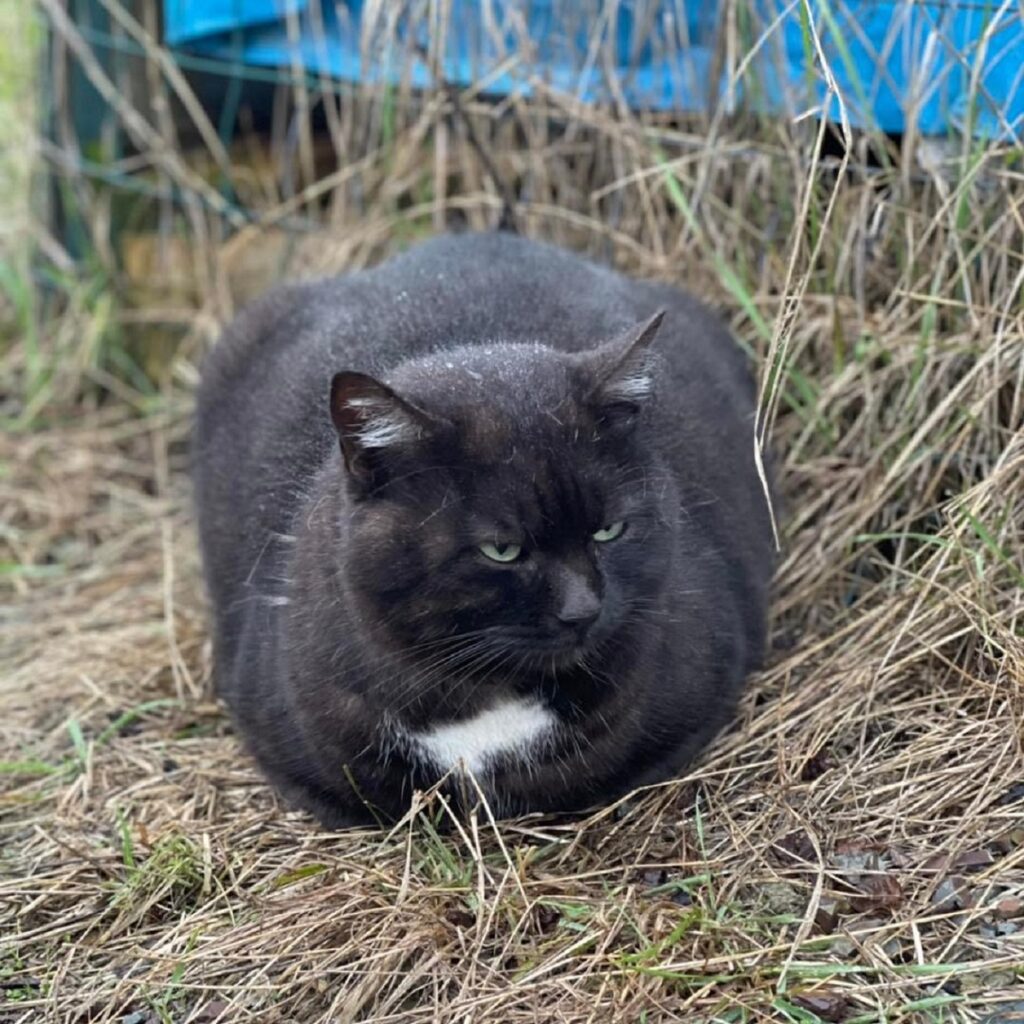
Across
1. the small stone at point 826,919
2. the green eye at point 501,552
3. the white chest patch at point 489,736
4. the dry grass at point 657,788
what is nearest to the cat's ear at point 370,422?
the green eye at point 501,552

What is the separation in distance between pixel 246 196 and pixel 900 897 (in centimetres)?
299

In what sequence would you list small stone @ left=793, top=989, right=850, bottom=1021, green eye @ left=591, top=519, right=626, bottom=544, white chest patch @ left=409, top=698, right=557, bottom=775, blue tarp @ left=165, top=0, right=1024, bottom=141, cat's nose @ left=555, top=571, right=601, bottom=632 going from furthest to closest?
blue tarp @ left=165, top=0, right=1024, bottom=141, white chest patch @ left=409, top=698, right=557, bottom=775, green eye @ left=591, top=519, right=626, bottom=544, cat's nose @ left=555, top=571, right=601, bottom=632, small stone @ left=793, top=989, right=850, bottom=1021

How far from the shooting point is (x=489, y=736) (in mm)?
2426

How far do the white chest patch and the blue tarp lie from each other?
1184 mm

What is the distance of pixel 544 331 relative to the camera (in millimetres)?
2758

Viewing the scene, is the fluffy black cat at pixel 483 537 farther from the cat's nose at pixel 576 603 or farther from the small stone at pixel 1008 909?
the small stone at pixel 1008 909

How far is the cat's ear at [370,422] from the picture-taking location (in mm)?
2070

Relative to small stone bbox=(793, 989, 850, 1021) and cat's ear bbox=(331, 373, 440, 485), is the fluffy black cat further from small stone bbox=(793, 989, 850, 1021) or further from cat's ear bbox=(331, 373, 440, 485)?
small stone bbox=(793, 989, 850, 1021)

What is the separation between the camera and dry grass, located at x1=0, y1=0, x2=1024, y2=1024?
217cm

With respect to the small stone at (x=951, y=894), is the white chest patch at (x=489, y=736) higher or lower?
higher

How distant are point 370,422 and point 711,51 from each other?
1783mm

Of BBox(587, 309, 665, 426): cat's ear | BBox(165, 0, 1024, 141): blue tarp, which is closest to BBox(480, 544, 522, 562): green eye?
BBox(587, 309, 665, 426): cat's ear

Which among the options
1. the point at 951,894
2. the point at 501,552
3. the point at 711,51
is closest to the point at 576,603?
the point at 501,552

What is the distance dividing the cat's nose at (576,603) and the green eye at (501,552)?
0.08m
